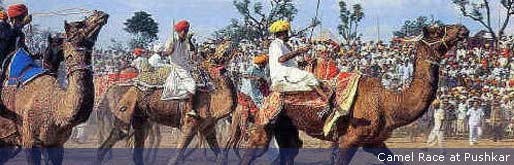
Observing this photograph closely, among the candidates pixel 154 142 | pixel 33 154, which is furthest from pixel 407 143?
pixel 33 154

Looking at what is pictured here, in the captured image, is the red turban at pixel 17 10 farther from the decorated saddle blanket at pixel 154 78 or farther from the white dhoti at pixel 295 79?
the decorated saddle blanket at pixel 154 78

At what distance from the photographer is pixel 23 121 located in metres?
8.76

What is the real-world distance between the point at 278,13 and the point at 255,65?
49.3ft

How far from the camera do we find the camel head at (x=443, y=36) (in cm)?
927

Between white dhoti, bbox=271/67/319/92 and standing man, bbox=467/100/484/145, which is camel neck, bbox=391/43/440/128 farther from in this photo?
standing man, bbox=467/100/484/145

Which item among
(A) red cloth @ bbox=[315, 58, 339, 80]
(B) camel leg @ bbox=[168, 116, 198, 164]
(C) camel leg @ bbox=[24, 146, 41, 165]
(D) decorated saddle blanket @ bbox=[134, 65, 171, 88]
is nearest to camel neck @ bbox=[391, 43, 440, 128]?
(A) red cloth @ bbox=[315, 58, 339, 80]

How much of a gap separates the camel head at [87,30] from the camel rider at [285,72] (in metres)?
2.20

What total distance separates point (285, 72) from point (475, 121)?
511 inches

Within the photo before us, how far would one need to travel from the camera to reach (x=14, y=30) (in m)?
9.24

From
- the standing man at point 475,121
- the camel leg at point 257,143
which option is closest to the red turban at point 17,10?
the camel leg at point 257,143

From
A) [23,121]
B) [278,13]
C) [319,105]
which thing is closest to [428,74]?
[319,105]

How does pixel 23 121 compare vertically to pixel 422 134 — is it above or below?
above

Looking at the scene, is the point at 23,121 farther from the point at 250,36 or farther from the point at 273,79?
the point at 250,36

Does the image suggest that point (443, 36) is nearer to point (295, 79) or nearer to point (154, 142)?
point (295, 79)
